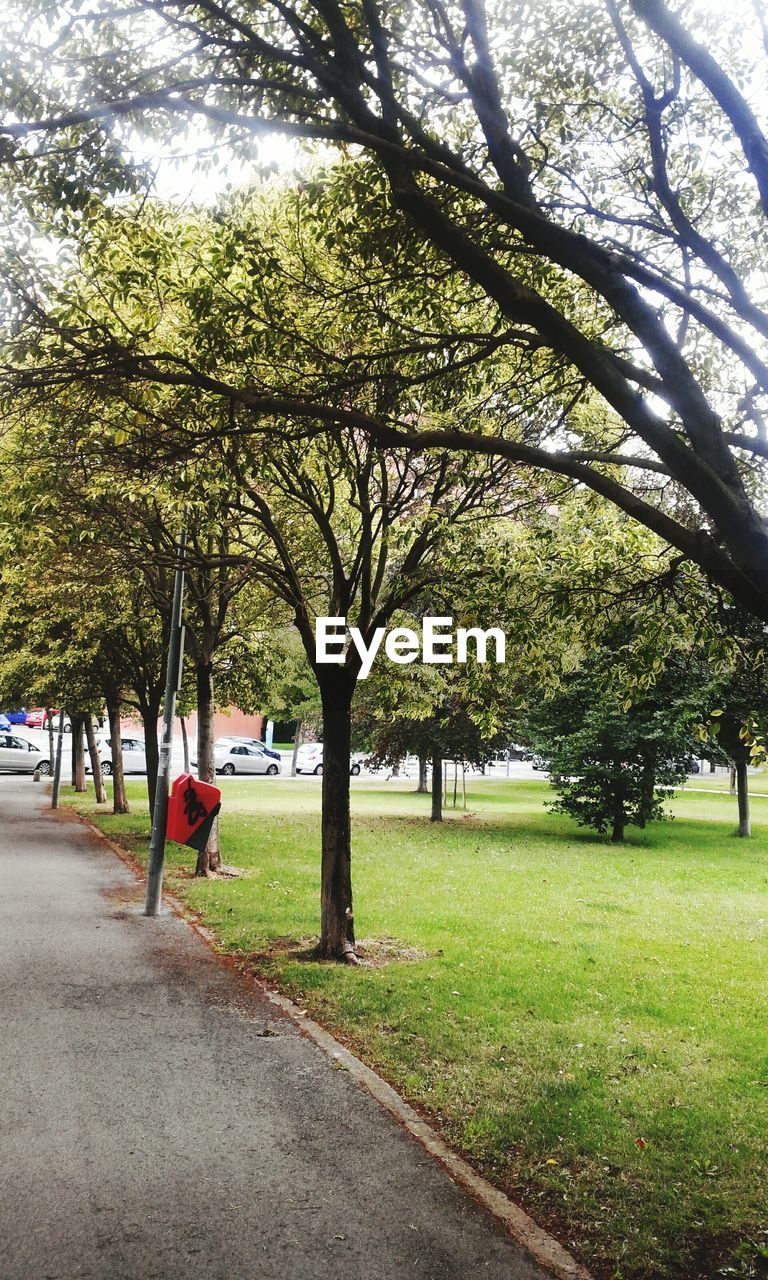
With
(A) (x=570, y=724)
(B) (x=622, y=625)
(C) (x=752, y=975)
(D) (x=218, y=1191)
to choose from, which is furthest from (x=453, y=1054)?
(A) (x=570, y=724)

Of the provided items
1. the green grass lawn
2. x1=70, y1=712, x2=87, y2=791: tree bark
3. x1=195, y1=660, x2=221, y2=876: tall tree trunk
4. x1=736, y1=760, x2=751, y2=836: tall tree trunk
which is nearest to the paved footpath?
the green grass lawn

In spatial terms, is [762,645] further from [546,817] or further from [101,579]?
[546,817]

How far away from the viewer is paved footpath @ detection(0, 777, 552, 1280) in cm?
414

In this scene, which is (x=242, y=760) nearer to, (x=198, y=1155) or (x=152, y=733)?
(x=152, y=733)

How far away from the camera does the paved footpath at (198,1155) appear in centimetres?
414

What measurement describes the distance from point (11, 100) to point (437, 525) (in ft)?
16.3

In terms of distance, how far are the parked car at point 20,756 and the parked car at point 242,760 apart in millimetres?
8131

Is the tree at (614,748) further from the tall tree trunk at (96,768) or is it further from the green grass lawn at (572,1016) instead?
the tall tree trunk at (96,768)

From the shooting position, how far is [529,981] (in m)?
9.29

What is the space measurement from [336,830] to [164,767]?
361 cm

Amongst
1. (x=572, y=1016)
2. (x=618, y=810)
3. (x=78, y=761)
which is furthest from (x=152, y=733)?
(x=78, y=761)

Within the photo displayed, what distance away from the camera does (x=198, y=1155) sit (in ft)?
16.8

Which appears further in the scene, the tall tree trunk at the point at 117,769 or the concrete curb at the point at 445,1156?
the tall tree trunk at the point at 117,769

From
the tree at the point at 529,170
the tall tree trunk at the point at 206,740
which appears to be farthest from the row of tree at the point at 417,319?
the tall tree trunk at the point at 206,740
